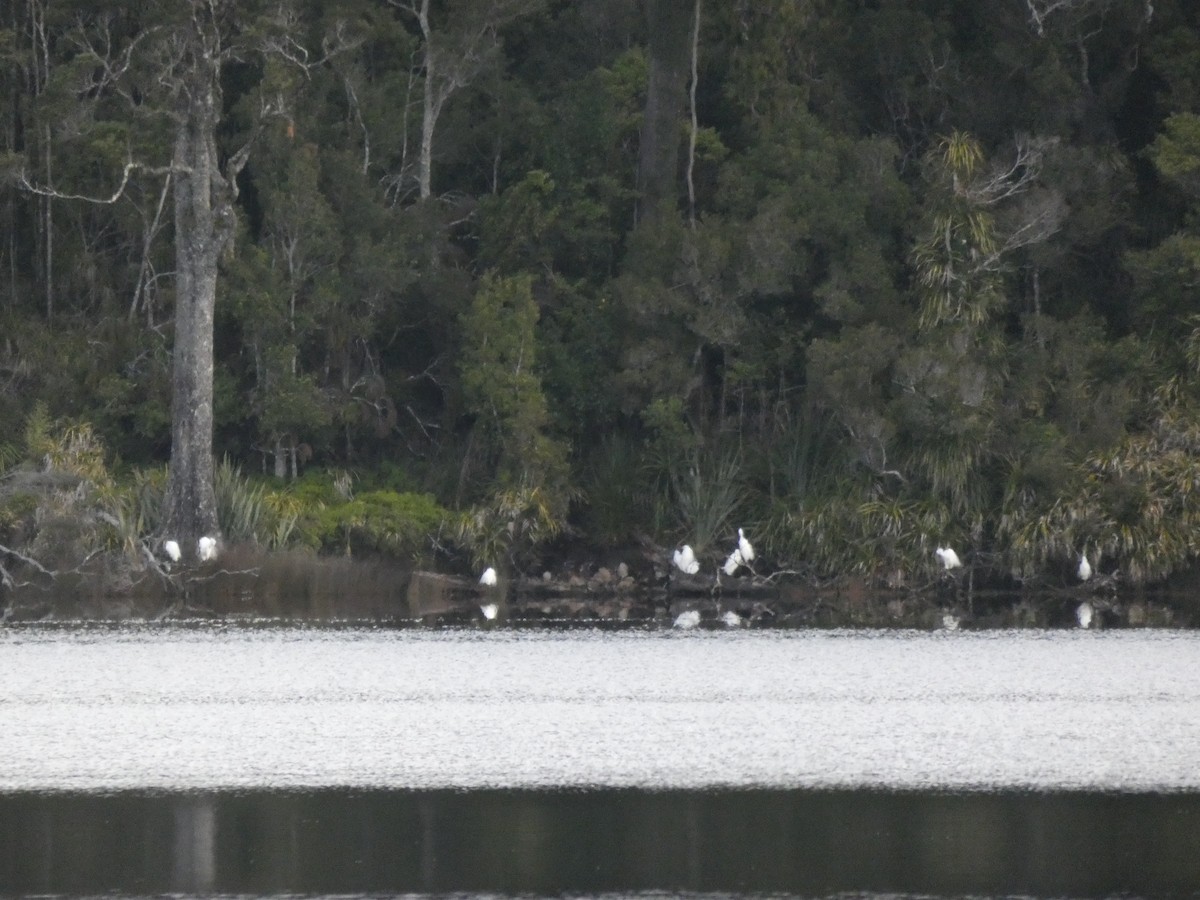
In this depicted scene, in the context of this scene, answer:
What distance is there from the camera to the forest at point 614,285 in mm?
29938

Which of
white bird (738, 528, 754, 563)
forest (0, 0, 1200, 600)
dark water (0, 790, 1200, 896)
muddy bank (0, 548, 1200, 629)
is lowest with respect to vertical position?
dark water (0, 790, 1200, 896)

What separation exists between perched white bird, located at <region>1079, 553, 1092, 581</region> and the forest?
31cm

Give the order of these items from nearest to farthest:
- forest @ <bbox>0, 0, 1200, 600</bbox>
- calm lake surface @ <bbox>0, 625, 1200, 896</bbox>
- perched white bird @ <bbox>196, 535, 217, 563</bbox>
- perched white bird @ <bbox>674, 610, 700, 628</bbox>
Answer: calm lake surface @ <bbox>0, 625, 1200, 896</bbox> → perched white bird @ <bbox>674, 610, 700, 628</bbox> → perched white bird @ <bbox>196, 535, 217, 563</bbox> → forest @ <bbox>0, 0, 1200, 600</bbox>

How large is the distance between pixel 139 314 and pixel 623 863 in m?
25.1

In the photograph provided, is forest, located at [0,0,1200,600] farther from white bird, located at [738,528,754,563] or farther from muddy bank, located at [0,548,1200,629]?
white bird, located at [738,528,754,563]

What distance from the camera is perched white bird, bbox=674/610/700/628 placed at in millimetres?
24938

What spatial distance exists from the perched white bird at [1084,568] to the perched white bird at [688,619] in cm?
550

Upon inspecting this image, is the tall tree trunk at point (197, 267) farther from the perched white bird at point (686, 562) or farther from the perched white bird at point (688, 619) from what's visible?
the perched white bird at point (688, 619)

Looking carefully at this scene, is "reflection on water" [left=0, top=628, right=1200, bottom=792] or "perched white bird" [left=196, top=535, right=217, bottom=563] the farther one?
"perched white bird" [left=196, top=535, right=217, bottom=563]

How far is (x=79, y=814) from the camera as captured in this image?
12.7 metres

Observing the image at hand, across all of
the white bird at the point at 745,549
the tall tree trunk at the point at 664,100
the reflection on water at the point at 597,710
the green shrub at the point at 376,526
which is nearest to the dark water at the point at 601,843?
the reflection on water at the point at 597,710

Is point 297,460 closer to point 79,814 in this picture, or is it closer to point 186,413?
point 186,413

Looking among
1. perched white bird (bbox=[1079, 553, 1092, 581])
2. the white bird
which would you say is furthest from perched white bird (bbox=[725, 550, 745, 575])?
perched white bird (bbox=[1079, 553, 1092, 581])

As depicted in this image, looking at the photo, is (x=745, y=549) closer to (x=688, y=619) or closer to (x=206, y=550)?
(x=688, y=619)
